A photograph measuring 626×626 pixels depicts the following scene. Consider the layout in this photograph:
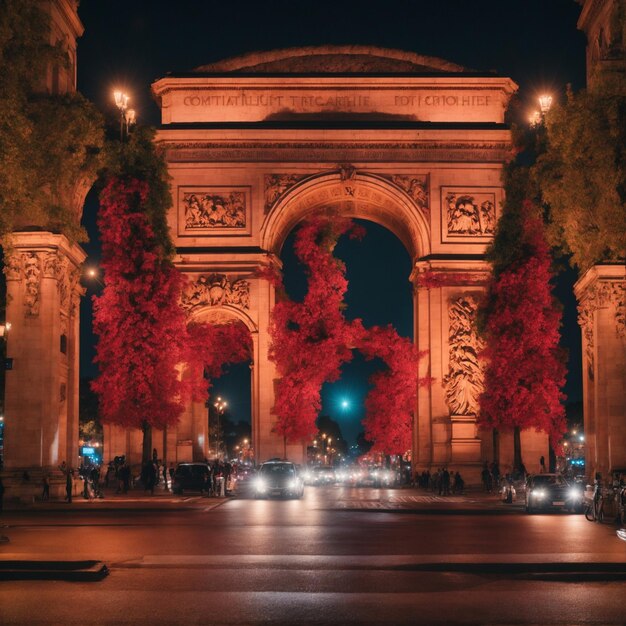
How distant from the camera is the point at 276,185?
198ft

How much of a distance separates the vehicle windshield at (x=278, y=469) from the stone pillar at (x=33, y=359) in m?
14.5

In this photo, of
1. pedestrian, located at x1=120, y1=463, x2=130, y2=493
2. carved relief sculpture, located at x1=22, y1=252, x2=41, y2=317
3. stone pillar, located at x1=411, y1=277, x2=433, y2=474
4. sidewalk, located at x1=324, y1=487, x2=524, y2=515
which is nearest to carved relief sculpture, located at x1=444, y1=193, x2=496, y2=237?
stone pillar, located at x1=411, y1=277, x2=433, y2=474

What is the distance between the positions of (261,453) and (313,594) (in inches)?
1671

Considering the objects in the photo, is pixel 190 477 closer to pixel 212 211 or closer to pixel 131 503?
pixel 131 503

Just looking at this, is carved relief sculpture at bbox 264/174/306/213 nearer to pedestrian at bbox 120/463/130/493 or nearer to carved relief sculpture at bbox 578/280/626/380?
pedestrian at bbox 120/463/130/493

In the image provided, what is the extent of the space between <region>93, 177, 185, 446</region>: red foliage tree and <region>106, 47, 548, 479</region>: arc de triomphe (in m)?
7.59

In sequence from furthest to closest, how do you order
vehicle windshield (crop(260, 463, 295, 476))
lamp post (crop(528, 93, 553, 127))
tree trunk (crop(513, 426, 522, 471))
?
vehicle windshield (crop(260, 463, 295, 476)) < tree trunk (crop(513, 426, 522, 471)) < lamp post (crop(528, 93, 553, 127))

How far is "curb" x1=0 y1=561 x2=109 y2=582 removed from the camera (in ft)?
62.7

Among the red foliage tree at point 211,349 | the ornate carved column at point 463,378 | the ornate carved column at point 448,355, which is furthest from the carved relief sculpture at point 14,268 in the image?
the ornate carved column at point 463,378

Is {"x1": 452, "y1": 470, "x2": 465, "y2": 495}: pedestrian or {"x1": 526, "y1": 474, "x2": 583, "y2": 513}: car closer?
{"x1": 526, "y1": 474, "x2": 583, "y2": 513}: car

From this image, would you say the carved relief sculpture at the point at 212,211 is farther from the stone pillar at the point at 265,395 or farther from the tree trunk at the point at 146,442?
the tree trunk at the point at 146,442

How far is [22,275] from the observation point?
4034 centimetres

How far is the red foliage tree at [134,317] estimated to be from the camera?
5000cm

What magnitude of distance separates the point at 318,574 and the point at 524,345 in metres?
35.5
